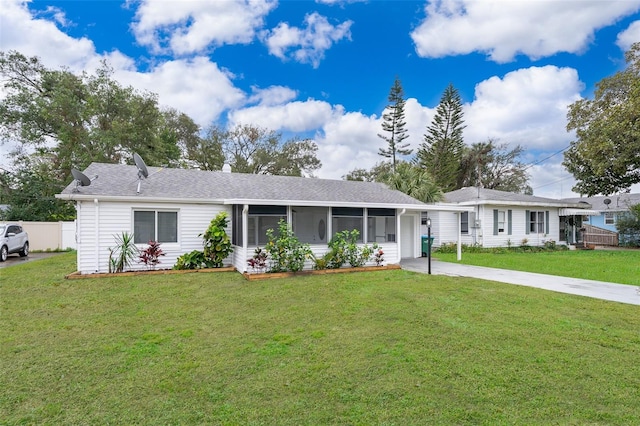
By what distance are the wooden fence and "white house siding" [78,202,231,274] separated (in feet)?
78.5

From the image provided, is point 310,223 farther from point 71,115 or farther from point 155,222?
point 71,115

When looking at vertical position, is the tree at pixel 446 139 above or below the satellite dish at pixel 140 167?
above

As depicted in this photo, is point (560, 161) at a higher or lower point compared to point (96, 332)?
higher

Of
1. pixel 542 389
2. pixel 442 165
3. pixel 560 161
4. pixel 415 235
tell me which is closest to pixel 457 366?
pixel 542 389

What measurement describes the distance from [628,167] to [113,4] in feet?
86.3

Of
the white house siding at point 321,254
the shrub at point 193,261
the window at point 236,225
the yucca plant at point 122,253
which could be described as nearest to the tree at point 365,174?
the white house siding at point 321,254

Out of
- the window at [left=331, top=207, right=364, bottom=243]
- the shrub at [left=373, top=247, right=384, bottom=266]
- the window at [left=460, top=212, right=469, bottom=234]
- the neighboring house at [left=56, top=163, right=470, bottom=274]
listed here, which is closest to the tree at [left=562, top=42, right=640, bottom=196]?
the window at [left=460, top=212, right=469, bottom=234]

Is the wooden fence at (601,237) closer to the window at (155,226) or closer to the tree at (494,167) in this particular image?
the tree at (494,167)

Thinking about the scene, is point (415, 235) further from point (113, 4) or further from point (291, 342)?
point (113, 4)

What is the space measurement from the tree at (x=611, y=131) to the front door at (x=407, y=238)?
40.2ft

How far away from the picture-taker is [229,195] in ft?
35.0

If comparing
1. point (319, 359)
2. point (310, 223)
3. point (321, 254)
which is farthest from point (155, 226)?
point (319, 359)

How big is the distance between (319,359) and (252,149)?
27.3m

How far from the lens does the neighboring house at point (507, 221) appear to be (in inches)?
676
